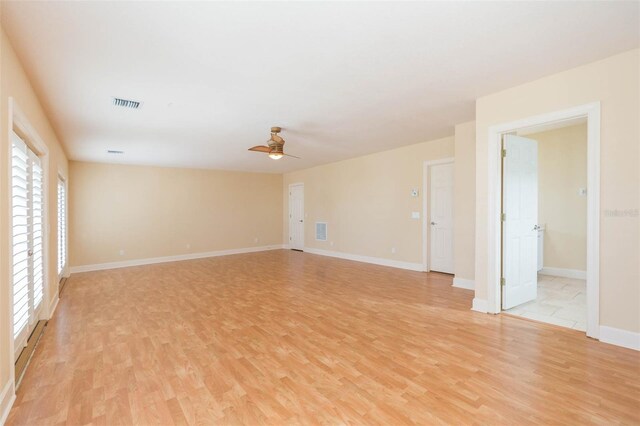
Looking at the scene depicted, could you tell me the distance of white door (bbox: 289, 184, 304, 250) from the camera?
30.5 feet

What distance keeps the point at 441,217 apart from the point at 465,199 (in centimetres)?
117

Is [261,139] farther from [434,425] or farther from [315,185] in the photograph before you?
→ [434,425]

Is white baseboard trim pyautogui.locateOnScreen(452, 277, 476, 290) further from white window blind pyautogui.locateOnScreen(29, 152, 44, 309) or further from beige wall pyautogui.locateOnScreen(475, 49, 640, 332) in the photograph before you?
white window blind pyautogui.locateOnScreen(29, 152, 44, 309)

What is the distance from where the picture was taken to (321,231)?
8.55 meters

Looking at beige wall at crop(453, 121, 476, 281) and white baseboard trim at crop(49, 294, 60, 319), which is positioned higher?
beige wall at crop(453, 121, 476, 281)

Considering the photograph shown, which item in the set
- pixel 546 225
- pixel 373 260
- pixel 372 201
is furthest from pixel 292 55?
pixel 546 225

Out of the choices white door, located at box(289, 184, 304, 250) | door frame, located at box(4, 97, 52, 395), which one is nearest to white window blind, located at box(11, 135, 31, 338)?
door frame, located at box(4, 97, 52, 395)

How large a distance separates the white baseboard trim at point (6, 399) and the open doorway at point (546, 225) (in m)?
4.51

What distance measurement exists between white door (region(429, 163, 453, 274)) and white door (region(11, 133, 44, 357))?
5.82m

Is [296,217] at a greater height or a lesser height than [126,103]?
lesser

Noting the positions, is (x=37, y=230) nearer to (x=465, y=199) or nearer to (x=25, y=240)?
(x=25, y=240)

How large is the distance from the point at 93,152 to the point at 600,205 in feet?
25.8

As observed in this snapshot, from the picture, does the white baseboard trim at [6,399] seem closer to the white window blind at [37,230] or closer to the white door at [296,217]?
the white window blind at [37,230]

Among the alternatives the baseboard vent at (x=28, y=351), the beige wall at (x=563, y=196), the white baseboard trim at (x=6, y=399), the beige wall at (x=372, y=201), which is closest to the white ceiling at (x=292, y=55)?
the beige wall at (x=372, y=201)
